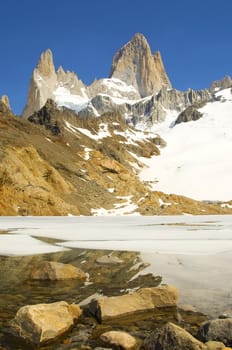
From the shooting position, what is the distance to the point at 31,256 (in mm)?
16703

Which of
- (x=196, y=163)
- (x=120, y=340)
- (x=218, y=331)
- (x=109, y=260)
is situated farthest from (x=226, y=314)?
(x=196, y=163)

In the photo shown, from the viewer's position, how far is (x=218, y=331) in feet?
23.9

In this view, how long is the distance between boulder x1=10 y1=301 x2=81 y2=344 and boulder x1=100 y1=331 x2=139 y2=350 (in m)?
0.96

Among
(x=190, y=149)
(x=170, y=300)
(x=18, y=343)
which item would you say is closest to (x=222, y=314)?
(x=170, y=300)

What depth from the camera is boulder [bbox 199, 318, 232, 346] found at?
281 inches

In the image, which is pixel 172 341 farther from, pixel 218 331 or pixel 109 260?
pixel 109 260

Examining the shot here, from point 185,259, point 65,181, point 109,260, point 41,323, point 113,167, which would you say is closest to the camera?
point 41,323

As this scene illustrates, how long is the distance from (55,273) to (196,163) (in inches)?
4729

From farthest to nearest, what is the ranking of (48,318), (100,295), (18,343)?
(100,295) < (48,318) < (18,343)

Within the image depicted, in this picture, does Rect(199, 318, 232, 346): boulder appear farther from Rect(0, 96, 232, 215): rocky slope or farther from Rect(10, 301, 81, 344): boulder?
Rect(0, 96, 232, 215): rocky slope

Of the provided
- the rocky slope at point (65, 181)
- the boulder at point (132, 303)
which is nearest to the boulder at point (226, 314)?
the boulder at point (132, 303)

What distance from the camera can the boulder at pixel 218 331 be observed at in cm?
714

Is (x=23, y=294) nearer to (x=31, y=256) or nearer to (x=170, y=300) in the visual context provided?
(x=170, y=300)

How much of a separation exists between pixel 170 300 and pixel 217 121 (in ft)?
638
